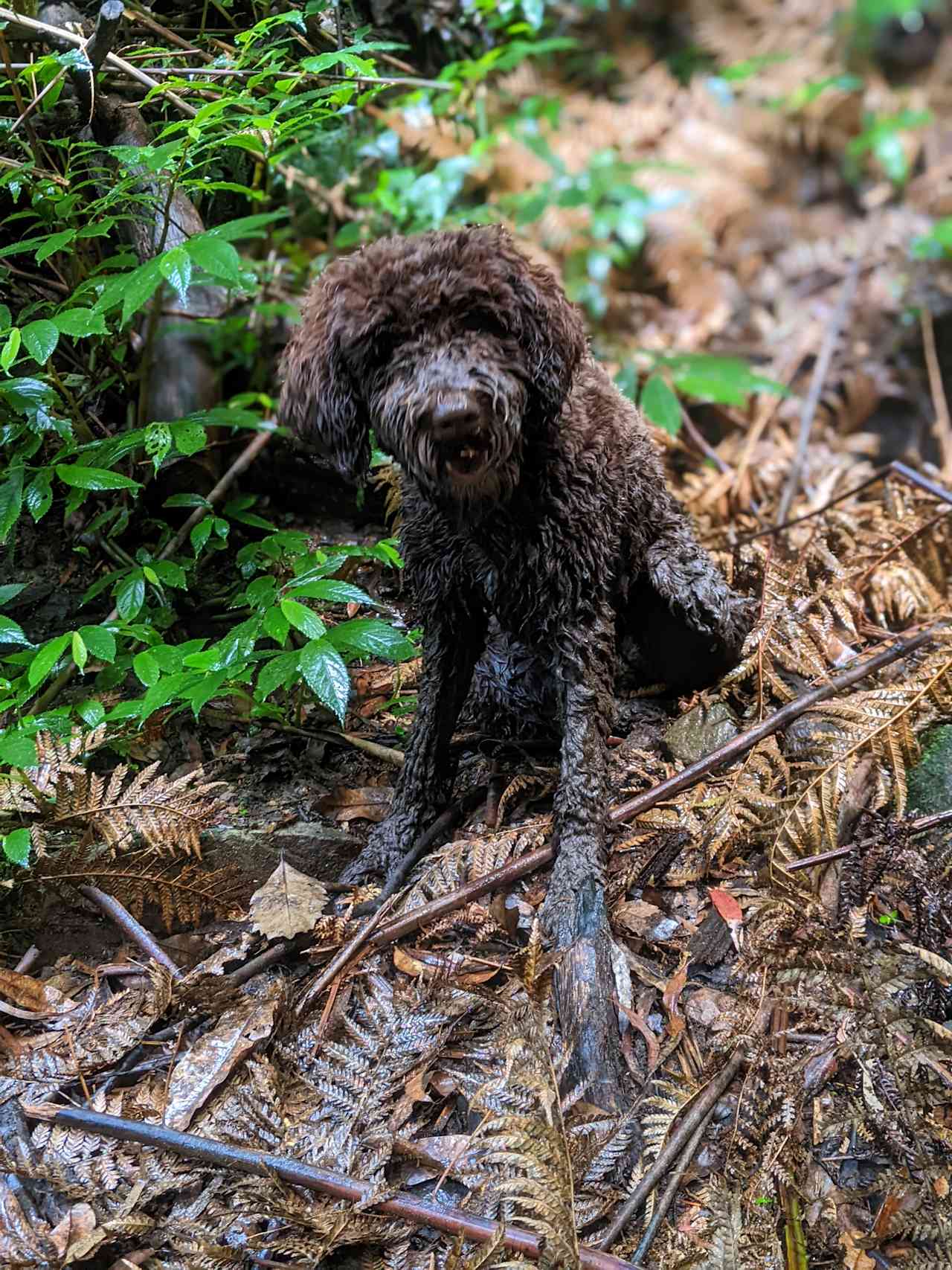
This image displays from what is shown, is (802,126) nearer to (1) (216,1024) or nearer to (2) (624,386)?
(2) (624,386)

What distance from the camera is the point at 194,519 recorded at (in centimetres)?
416

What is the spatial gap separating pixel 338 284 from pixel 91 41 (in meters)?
1.11

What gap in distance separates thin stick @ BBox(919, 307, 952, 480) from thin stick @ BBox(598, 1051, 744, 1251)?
16.7 ft

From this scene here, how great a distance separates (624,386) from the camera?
588 centimetres

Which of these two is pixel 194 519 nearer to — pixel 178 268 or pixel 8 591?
pixel 8 591

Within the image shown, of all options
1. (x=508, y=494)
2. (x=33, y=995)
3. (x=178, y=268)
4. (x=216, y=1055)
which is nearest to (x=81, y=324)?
(x=178, y=268)

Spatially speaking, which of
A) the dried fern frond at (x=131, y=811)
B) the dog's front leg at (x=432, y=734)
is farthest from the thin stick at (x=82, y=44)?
the dried fern frond at (x=131, y=811)

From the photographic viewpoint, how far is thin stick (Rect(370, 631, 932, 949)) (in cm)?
293

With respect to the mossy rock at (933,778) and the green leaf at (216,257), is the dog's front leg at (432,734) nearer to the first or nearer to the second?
the green leaf at (216,257)

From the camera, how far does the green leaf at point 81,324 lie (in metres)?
2.95

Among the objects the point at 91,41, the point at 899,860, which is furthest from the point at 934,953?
the point at 91,41

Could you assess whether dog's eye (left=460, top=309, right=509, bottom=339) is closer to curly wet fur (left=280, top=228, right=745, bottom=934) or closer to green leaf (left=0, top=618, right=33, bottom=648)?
curly wet fur (left=280, top=228, right=745, bottom=934)

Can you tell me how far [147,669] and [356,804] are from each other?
3.15ft

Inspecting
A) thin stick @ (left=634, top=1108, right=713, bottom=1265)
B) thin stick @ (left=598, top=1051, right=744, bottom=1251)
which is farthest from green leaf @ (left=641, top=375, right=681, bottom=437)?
thin stick @ (left=634, top=1108, right=713, bottom=1265)
